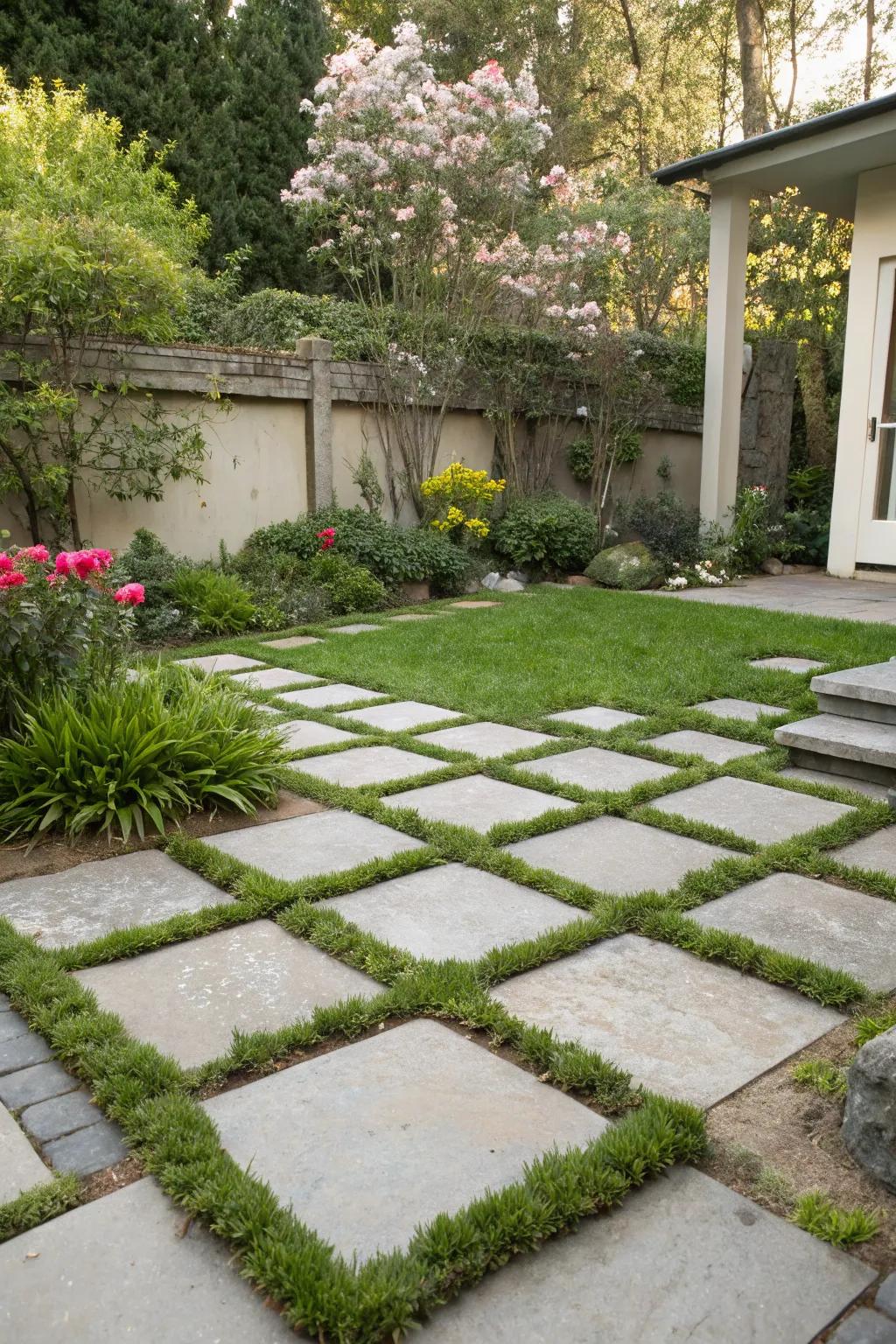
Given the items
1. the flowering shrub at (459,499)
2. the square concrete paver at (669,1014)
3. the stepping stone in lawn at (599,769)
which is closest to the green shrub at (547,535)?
the flowering shrub at (459,499)

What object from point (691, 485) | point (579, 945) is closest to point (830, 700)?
point (579, 945)

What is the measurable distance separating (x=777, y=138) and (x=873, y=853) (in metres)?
6.53

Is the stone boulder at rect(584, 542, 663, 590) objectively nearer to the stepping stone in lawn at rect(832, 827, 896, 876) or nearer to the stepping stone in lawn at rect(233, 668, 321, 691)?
the stepping stone in lawn at rect(233, 668, 321, 691)

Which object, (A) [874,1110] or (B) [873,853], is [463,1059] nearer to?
(A) [874,1110]

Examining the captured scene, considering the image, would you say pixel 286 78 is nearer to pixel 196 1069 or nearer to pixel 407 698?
pixel 407 698

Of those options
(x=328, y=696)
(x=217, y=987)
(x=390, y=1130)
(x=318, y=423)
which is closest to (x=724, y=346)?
(x=318, y=423)

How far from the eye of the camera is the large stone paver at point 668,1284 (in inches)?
48.6

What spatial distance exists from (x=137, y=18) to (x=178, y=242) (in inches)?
181

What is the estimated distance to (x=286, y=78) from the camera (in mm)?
13016

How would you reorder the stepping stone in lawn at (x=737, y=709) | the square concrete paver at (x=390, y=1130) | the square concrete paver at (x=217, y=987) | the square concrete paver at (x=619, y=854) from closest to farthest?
the square concrete paver at (x=390, y=1130) < the square concrete paver at (x=217, y=987) < the square concrete paver at (x=619, y=854) < the stepping stone in lawn at (x=737, y=709)

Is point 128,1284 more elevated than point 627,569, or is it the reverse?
point 627,569

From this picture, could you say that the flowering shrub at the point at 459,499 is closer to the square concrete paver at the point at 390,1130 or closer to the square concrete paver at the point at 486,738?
the square concrete paver at the point at 486,738

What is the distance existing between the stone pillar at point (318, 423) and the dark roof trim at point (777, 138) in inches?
124

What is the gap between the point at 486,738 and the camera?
4.00 meters
